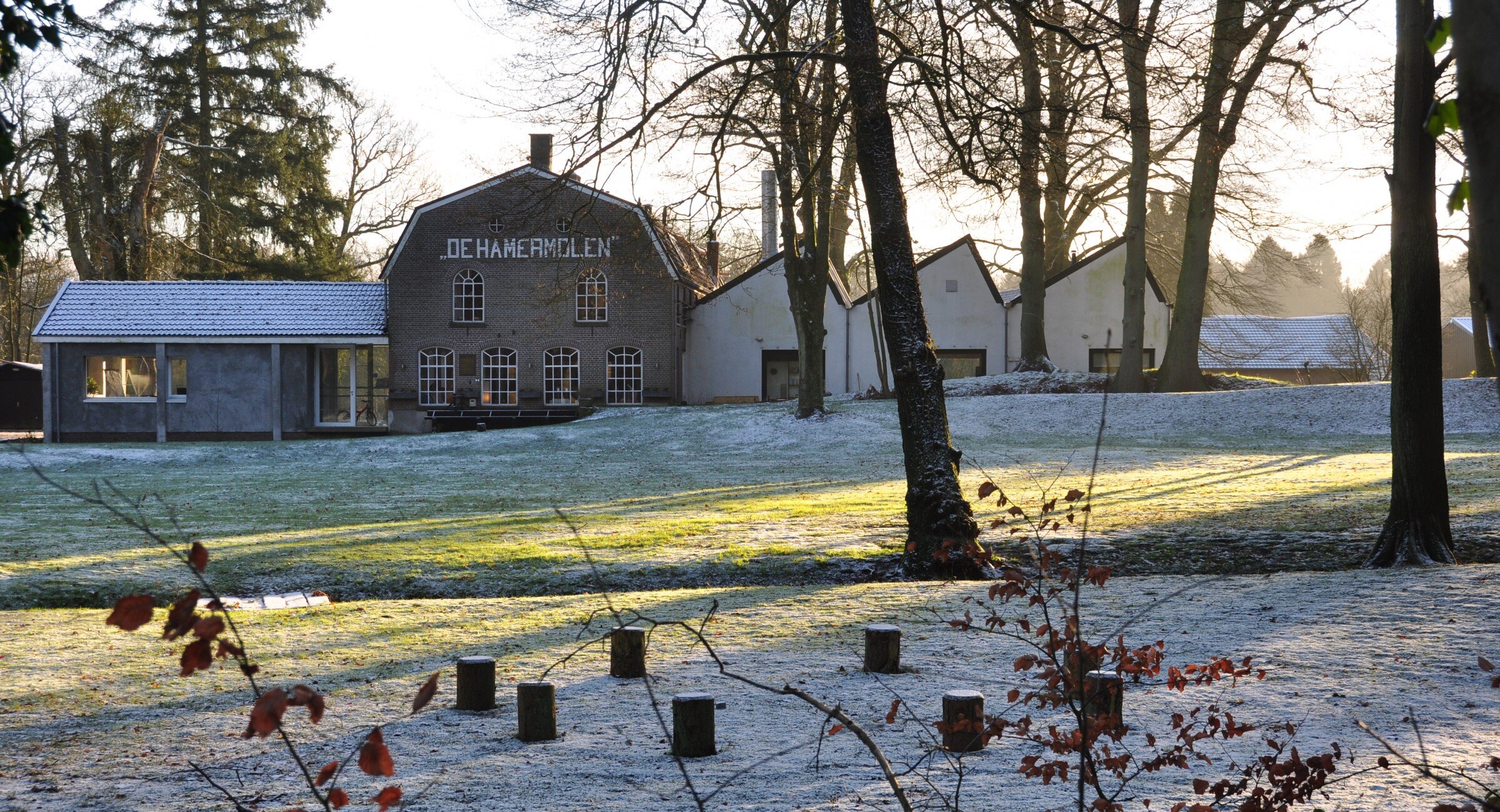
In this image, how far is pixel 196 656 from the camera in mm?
2090

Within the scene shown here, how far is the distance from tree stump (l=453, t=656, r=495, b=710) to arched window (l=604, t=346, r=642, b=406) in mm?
30433

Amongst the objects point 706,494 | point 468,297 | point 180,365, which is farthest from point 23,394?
point 706,494

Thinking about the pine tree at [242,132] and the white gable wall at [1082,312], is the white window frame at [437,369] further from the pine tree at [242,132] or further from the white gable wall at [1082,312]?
the white gable wall at [1082,312]

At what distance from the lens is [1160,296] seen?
40.2 metres

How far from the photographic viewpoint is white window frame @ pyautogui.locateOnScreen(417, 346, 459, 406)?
35.3 metres

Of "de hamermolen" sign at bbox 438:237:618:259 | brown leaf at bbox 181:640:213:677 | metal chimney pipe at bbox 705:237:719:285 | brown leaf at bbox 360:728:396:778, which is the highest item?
metal chimney pipe at bbox 705:237:719:285

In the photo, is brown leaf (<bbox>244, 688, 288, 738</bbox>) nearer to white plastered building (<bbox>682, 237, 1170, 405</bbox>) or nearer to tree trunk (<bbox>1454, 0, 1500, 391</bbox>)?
tree trunk (<bbox>1454, 0, 1500, 391</bbox>)

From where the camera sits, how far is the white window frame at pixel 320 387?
33938 millimetres

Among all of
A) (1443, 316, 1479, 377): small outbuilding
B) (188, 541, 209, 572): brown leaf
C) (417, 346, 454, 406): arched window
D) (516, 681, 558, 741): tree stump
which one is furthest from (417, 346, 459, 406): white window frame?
(1443, 316, 1479, 377): small outbuilding

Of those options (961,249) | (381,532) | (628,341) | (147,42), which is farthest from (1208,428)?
(147,42)

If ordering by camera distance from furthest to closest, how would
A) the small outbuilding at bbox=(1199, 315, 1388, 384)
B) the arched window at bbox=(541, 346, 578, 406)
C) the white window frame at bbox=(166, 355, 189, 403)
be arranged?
the small outbuilding at bbox=(1199, 315, 1388, 384) → the arched window at bbox=(541, 346, 578, 406) → the white window frame at bbox=(166, 355, 189, 403)

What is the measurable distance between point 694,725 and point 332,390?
3306cm

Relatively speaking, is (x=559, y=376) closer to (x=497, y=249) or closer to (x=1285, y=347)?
(x=497, y=249)

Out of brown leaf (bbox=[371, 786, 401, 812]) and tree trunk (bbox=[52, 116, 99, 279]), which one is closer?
brown leaf (bbox=[371, 786, 401, 812])
